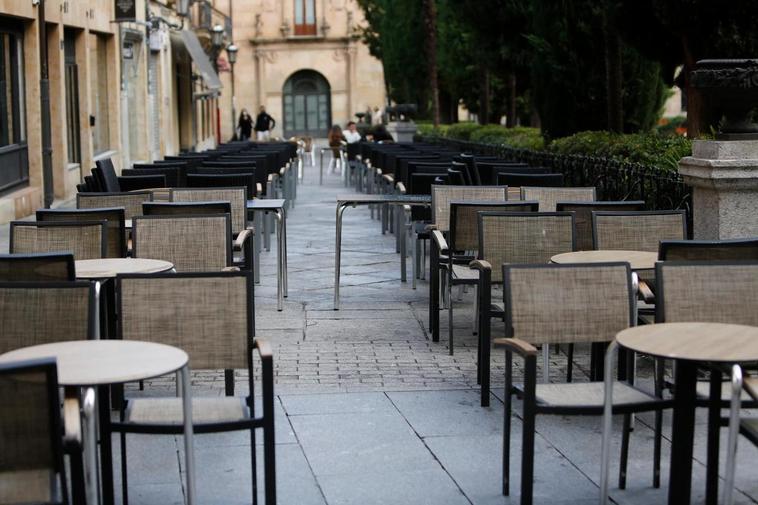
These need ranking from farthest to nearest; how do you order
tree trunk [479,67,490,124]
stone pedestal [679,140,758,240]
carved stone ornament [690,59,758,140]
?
tree trunk [479,67,490,124], stone pedestal [679,140,758,240], carved stone ornament [690,59,758,140]

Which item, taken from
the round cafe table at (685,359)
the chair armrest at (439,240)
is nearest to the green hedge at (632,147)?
the chair armrest at (439,240)

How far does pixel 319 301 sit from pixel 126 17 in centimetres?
1810

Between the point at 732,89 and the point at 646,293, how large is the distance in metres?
2.12

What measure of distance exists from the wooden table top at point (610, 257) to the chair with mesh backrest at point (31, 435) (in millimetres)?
4184

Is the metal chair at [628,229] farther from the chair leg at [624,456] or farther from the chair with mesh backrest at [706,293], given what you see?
the chair leg at [624,456]

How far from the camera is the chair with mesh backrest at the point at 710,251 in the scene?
6852 millimetres

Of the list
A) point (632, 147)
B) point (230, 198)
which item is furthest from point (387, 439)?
point (632, 147)

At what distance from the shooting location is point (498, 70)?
26.6m

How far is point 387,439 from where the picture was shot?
6570mm

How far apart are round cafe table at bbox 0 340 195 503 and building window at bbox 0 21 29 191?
15.4 m

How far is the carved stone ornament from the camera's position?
8.70 m

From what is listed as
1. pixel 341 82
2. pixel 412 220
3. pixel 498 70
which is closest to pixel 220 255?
pixel 412 220

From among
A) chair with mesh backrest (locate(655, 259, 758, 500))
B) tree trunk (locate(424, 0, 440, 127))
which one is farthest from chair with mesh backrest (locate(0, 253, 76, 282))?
tree trunk (locate(424, 0, 440, 127))

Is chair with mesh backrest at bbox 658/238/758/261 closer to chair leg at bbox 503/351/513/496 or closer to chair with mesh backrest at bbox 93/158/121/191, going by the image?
chair leg at bbox 503/351/513/496
